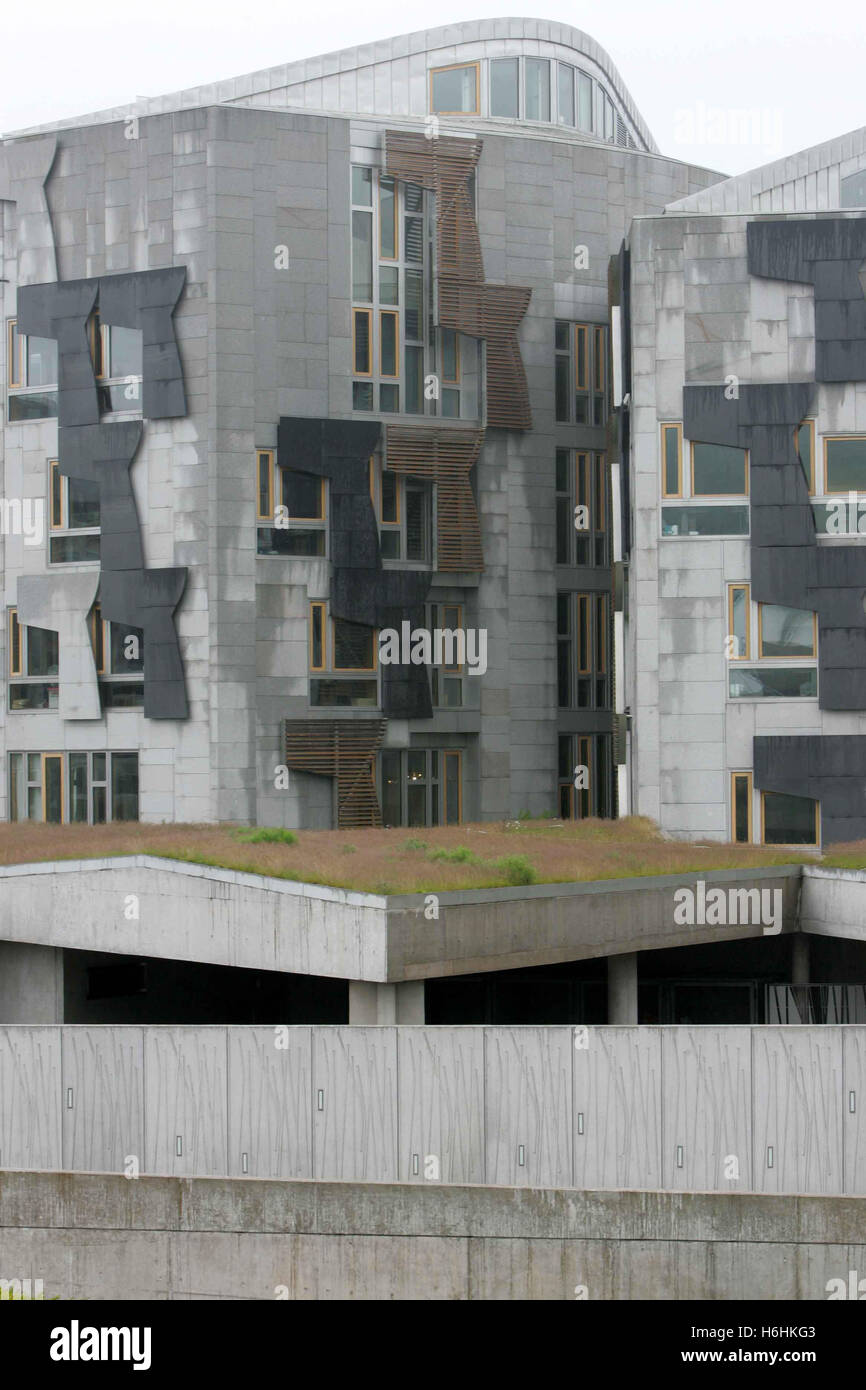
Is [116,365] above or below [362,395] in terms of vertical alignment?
above

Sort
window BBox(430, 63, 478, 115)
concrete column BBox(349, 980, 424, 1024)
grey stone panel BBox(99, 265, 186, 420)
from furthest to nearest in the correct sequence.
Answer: window BBox(430, 63, 478, 115), grey stone panel BBox(99, 265, 186, 420), concrete column BBox(349, 980, 424, 1024)

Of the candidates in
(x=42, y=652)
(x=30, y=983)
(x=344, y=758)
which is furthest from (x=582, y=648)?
(x=30, y=983)

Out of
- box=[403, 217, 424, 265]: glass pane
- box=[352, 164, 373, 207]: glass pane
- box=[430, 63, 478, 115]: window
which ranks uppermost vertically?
box=[430, 63, 478, 115]: window

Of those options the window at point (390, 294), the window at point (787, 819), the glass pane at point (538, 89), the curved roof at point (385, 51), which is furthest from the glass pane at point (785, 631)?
the curved roof at point (385, 51)

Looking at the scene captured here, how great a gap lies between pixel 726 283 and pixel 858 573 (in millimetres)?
7630

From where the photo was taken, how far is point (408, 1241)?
23469mm

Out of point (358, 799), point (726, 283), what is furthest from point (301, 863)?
point (726, 283)

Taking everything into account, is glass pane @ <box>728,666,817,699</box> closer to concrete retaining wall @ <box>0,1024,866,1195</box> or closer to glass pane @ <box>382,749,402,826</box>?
glass pane @ <box>382,749,402,826</box>

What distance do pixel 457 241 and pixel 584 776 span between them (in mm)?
15958

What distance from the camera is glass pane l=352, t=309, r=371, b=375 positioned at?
1809 inches

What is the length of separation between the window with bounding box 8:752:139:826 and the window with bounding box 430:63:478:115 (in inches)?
910

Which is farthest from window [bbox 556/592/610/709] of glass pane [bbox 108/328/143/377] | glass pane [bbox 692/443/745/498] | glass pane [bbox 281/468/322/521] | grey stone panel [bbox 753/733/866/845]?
glass pane [bbox 108/328/143/377]

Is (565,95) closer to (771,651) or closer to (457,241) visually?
(457,241)

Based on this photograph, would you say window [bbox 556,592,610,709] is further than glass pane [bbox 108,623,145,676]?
Yes
